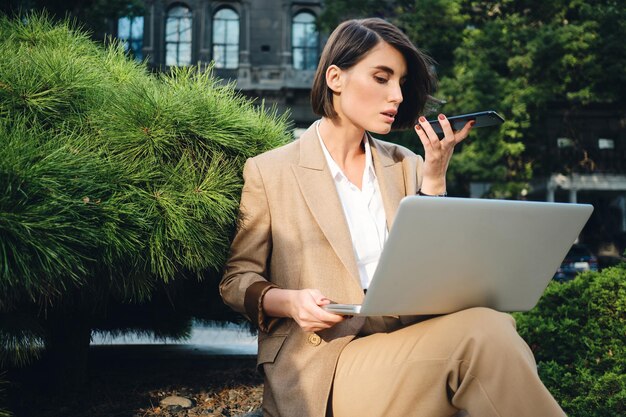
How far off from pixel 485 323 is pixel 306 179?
77cm

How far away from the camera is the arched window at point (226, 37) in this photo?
76.8 feet

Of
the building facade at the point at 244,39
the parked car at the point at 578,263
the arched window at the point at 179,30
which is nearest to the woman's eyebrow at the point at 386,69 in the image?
the parked car at the point at 578,263

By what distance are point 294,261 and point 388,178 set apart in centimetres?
48

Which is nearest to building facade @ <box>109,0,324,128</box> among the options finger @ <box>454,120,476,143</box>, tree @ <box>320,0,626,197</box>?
tree @ <box>320,0,626,197</box>

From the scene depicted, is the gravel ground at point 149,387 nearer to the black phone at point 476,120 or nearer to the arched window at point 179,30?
the black phone at point 476,120

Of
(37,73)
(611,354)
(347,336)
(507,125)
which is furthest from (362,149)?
(507,125)

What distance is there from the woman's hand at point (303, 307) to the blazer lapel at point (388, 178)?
51cm

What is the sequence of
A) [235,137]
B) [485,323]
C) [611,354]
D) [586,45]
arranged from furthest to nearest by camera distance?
[586,45] < [611,354] < [235,137] < [485,323]

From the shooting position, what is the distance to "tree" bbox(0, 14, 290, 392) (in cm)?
175

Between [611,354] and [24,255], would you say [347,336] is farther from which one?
[611,354]

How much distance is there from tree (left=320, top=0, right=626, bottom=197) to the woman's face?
1351 centimetres

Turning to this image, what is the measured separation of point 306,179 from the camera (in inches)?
82.5

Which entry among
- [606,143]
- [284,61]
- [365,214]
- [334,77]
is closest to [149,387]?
[365,214]

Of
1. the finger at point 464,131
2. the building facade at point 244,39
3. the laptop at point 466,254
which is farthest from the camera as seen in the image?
the building facade at point 244,39
